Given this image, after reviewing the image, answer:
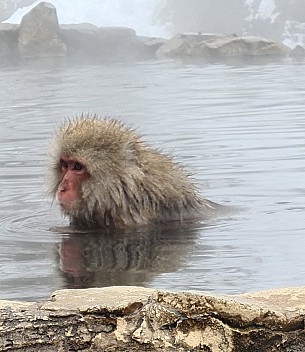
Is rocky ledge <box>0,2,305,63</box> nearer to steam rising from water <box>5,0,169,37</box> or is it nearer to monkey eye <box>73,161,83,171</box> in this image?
steam rising from water <box>5,0,169,37</box>

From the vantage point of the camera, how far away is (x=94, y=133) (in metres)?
4.96

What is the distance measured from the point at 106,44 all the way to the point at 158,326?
2830cm

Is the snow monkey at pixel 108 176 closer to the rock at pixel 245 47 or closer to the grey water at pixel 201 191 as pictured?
the grey water at pixel 201 191

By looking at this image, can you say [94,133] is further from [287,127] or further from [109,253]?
[287,127]

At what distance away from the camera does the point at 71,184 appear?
502cm

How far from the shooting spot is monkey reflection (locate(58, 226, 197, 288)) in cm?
402

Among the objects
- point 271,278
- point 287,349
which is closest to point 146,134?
point 271,278

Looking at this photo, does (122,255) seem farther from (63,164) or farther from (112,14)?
(112,14)

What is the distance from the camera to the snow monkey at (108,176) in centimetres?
497

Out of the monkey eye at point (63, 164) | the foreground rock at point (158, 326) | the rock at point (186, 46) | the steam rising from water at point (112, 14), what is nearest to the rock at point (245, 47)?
the rock at point (186, 46)

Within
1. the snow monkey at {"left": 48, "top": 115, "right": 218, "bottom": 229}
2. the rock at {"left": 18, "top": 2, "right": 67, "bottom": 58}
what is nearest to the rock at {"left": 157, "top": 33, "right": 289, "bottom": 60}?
the rock at {"left": 18, "top": 2, "right": 67, "bottom": 58}

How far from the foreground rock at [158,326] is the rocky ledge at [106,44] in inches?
887

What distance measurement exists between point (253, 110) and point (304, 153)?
3663mm

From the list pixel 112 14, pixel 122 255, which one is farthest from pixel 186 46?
pixel 122 255
